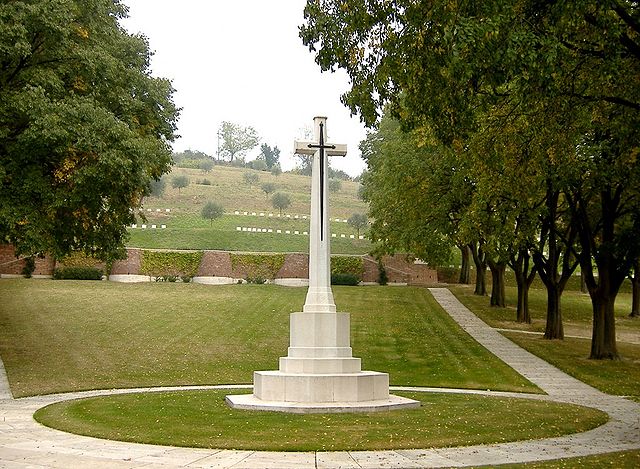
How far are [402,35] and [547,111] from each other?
3486 millimetres

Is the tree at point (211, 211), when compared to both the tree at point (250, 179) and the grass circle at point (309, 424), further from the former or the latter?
the grass circle at point (309, 424)

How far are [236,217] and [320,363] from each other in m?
82.4

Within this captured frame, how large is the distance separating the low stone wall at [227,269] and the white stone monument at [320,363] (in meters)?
36.3

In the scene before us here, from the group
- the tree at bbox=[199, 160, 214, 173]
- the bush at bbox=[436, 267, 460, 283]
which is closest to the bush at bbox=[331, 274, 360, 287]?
the bush at bbox=[436, 267, 460, 283]

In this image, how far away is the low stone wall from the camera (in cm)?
4972

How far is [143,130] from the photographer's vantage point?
1033 inches

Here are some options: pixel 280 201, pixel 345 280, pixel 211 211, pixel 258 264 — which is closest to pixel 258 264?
pixel 258 264

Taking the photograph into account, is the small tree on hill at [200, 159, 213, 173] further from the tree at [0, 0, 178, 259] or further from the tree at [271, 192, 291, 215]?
the tree at [0, 0, 178, 259]

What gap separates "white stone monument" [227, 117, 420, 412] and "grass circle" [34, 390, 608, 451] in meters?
0.68

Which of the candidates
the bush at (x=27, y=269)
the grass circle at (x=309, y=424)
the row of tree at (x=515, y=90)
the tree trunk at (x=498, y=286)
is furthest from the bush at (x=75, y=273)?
the grass circle at (x=309, y=424)

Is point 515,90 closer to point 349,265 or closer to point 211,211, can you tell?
point 349,265

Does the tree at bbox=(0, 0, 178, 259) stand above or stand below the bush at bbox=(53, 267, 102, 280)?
above

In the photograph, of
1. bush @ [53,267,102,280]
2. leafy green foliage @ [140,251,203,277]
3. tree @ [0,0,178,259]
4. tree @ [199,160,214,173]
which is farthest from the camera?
tree @ [199,160,214,173]

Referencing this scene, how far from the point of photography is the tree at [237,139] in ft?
569
